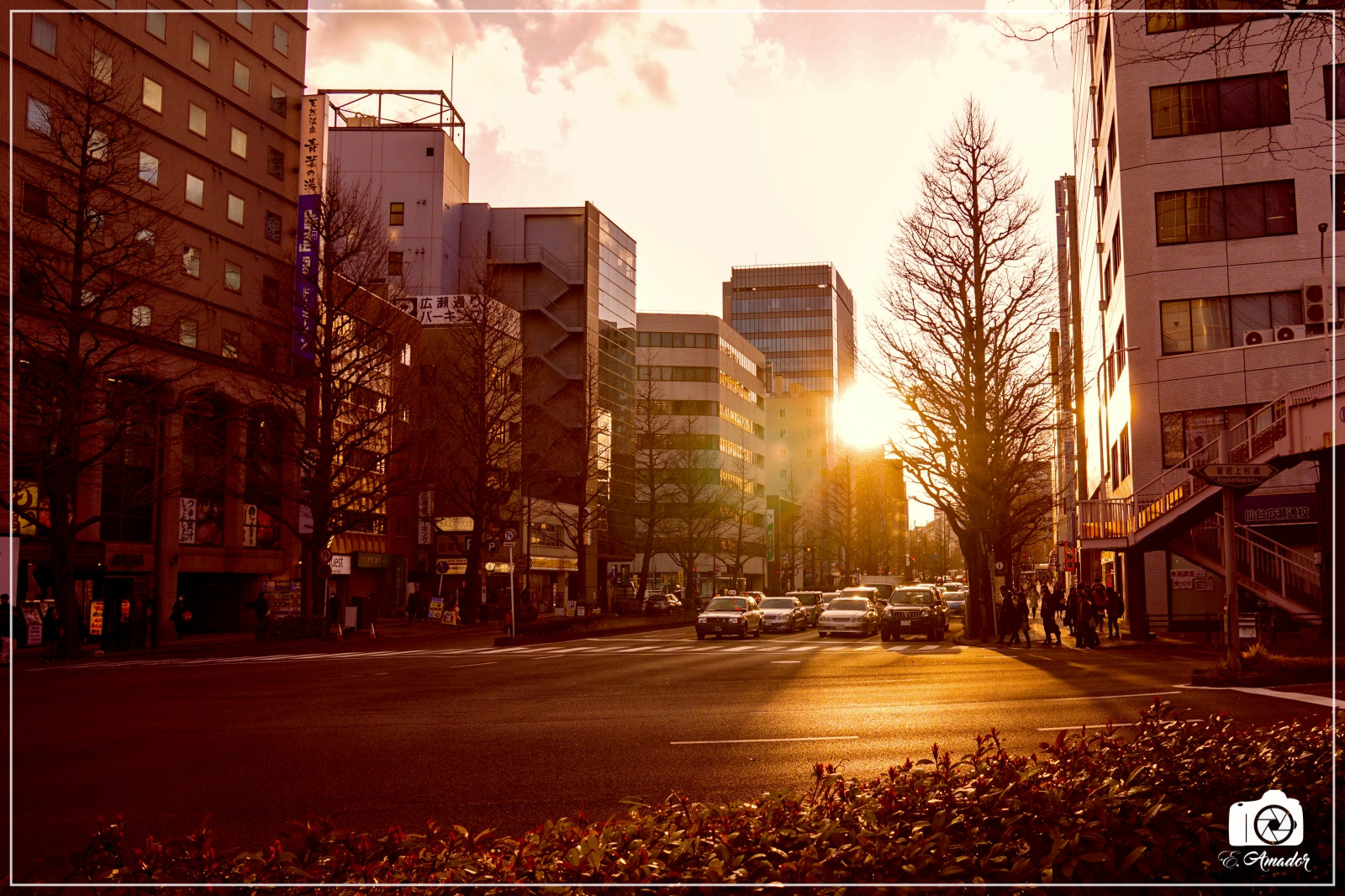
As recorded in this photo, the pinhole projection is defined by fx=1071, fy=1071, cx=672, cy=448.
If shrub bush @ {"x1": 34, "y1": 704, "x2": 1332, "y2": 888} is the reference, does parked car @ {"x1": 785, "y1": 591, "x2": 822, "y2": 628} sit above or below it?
below

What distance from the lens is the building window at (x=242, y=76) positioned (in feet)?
156

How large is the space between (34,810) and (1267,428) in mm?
25773

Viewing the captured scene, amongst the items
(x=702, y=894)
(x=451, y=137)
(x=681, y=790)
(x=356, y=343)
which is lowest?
(x=681, y=790)

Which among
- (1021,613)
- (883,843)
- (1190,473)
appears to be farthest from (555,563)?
(883,843)

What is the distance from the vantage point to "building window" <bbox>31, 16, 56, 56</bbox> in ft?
119

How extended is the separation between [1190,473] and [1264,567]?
439 centimetres

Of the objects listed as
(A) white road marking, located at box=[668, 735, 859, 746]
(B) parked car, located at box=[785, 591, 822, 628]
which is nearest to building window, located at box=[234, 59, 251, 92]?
(B) parked car, located at box=[785, 591, 822, 628]

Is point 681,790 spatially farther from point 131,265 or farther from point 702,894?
point 131,265

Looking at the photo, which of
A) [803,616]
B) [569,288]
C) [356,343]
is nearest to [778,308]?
[569,288]

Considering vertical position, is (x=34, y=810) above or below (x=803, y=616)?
above

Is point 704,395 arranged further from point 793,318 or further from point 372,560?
point 793,318

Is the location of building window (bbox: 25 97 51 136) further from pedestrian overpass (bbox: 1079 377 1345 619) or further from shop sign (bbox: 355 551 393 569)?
pedestrian overpass (bbox: 1079 377 1345 619)

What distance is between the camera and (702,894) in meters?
3.70

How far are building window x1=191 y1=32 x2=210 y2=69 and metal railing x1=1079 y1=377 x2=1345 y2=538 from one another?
39.3m
